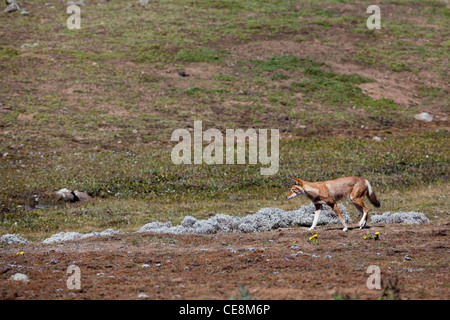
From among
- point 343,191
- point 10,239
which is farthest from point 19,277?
point 343,191

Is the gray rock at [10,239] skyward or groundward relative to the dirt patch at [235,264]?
groundward

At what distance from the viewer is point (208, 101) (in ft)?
132

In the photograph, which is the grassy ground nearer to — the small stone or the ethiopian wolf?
the ethiopian wolf

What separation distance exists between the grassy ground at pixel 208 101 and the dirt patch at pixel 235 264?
5.22 metres

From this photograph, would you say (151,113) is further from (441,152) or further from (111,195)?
(441,152)

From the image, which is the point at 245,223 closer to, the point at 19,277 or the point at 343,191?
the point at 343,191

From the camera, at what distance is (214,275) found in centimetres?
1205

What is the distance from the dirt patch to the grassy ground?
5216 mm

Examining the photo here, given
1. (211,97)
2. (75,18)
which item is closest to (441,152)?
(211,97)

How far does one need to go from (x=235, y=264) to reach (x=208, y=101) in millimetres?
28375

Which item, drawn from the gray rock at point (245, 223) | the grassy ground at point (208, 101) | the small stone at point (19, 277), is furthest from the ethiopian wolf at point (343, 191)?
the small stone at point (19, 277)

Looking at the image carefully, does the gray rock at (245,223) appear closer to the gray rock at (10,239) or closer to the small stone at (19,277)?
the gray rock at (10,239)

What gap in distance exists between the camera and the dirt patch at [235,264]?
10547 mm

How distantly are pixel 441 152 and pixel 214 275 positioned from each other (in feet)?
77.4
